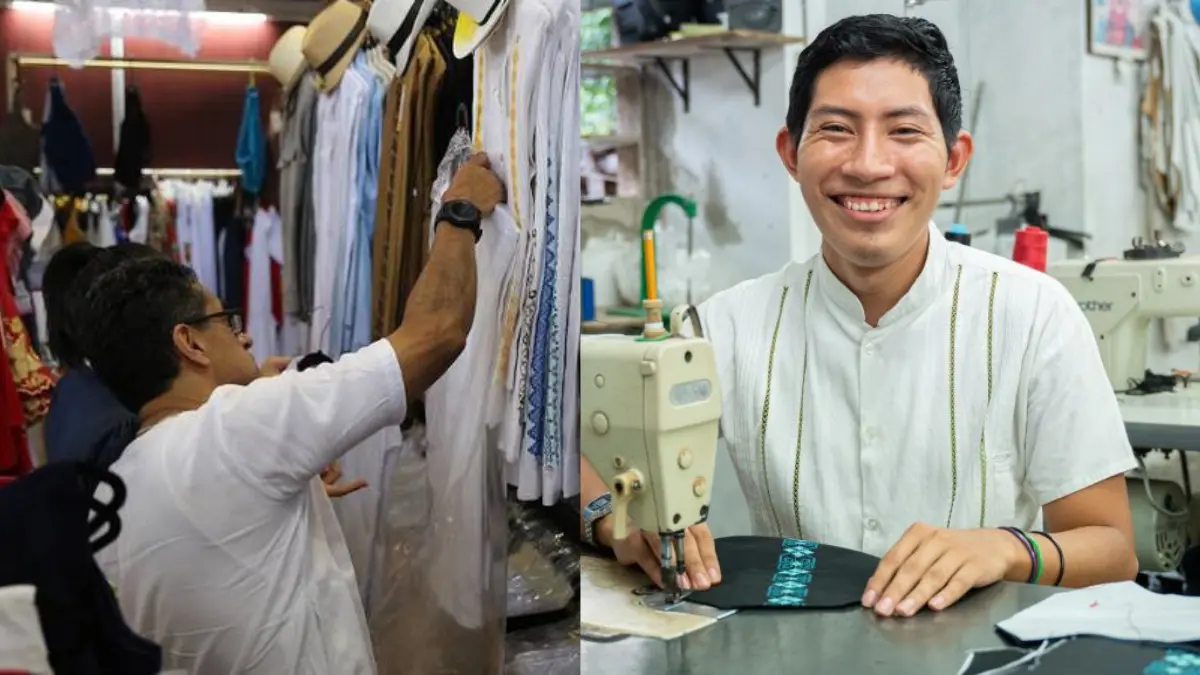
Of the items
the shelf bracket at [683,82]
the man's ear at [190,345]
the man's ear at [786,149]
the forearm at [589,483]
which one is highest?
the shelf bracket at [683,82]

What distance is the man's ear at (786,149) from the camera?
45.9 inches

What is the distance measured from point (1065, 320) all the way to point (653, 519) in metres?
0.57

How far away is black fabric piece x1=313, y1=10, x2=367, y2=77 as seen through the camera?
31.9 inches

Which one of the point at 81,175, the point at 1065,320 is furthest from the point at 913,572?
the point at 81,175

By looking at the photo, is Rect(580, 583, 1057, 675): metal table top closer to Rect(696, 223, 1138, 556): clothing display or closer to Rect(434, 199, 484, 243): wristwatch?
Rect(696, 223, 1138, 556): clothing display

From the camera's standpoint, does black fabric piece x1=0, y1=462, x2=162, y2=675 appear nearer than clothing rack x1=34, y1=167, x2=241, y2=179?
Answer: Yes

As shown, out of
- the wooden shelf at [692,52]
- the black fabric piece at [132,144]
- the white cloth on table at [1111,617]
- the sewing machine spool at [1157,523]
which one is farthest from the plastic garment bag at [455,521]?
the sewing machine spool at [1157,523]

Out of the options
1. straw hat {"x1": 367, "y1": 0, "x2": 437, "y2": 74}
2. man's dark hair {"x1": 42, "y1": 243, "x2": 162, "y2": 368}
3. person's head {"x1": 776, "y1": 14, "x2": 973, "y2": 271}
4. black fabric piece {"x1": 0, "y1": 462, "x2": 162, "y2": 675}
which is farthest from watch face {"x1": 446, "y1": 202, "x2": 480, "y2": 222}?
person's head {"x1": 776, "y1": 14, "x2": 973, "y2": 271}

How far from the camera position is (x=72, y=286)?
2.35 ft

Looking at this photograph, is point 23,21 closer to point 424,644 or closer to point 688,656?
point 424,644

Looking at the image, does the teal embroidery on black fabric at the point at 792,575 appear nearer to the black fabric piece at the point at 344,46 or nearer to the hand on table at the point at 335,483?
the hand on table at the point at 335,483

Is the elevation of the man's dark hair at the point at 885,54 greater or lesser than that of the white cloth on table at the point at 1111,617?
greater

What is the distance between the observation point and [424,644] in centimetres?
86

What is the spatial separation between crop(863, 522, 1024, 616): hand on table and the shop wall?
2.31 feet
